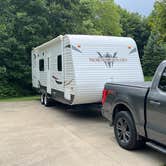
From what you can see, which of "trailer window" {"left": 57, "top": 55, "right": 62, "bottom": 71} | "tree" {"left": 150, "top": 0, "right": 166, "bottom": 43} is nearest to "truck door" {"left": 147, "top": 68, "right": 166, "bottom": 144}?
Result: "trailer window" {"left": 57, "top": 55, "right": 62, "bottom": 71}

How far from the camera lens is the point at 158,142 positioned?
499cm

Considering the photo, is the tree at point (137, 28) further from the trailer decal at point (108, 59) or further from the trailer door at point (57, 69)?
the trailer decal at point (108, 59)

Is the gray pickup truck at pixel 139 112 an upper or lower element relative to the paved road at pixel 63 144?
upper

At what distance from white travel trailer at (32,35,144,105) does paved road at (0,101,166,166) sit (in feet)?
2.98

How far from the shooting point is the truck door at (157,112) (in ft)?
15.6

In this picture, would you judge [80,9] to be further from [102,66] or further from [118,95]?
[118,95]

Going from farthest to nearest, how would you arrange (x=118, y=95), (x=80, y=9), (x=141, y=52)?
(x=141, y=52) < (x=80, y=9) < (x=118, y=95)

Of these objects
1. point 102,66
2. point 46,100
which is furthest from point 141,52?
point 102,66

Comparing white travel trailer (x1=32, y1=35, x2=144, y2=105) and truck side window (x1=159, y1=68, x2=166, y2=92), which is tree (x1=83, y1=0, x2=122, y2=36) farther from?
truck side window (x1=159, y1=68, x2=166, y2=92)

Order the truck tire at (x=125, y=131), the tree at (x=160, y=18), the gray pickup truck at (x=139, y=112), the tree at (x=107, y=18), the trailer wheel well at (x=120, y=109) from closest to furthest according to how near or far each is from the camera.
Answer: the gray pickup truck at (x=139, y=112) < the truck tire at (x=125, y=131) < the trailer wheel well at (x=120, y=109) < the tree at (x=160, y=18) < the tree at (x=107, y=18)

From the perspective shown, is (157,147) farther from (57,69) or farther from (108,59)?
(57,69)

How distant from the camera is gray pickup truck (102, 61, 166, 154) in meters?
4.87

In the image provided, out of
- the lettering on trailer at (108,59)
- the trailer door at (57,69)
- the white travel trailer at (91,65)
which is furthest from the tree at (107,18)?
the lettering on trailer at (108,59)

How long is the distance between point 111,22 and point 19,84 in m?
19.6
